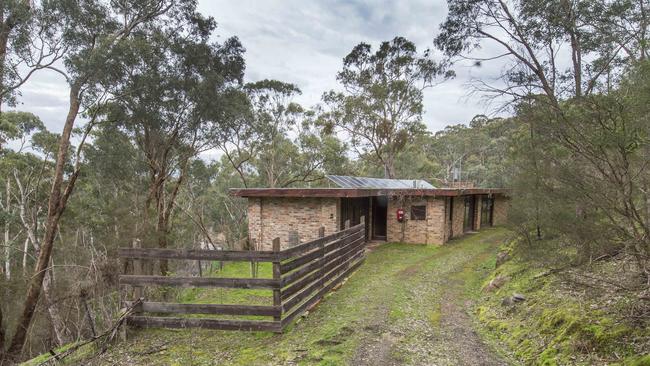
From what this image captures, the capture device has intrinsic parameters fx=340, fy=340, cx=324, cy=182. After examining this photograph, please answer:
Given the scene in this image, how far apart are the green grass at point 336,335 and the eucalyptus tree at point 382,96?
59.0ft

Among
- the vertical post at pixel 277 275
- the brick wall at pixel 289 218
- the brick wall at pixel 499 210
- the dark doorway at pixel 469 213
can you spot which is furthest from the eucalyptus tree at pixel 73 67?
the brick wall at pixel 499 210

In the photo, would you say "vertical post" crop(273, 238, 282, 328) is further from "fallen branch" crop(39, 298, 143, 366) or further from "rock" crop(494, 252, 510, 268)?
"rock" crop(494, 252, 510, 268)

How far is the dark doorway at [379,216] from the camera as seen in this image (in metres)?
16.8

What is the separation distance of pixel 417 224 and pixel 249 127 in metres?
14.0

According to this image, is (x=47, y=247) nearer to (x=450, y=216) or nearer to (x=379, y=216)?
(x=379, y=216)

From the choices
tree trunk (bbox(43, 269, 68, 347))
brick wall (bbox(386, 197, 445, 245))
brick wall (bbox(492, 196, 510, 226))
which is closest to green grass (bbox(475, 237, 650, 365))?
brick wall (bbox(386, 197, 445, 245))

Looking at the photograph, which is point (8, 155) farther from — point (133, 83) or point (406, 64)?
point (406, 64)

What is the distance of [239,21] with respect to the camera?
52.1 ft

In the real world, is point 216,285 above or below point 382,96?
below

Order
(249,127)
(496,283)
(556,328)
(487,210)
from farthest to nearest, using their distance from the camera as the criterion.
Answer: (249,127), (487,210), (496,283), (556,328)

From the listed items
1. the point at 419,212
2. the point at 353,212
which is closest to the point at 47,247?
the point at 353,212

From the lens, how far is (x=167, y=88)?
13.4 m

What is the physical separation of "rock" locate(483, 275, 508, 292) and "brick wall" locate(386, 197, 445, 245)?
275 inches

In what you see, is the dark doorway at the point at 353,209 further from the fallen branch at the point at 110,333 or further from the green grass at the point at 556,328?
the fallen branch at the point at 110,333
